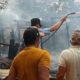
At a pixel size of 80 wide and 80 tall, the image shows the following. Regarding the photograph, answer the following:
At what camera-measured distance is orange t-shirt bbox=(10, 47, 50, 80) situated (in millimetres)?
3770

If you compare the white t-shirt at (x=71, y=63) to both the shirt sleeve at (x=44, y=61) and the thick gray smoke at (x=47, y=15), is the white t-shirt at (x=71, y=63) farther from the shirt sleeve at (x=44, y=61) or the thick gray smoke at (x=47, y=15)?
the thick gray smoke at (x=47, y=15)

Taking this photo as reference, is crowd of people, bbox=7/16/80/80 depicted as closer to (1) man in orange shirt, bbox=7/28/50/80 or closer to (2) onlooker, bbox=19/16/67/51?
(1) man in orange shirt, bbox=7/28/50/80

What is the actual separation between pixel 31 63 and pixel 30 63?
0.01 m

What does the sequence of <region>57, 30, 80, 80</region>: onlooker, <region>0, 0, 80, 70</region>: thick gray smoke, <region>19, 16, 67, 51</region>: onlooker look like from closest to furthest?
<region>57, 30, 80, 80</region>: onlooker
<region>19, 16, 67, 51</region>: onlooker
<region>0, 0, 80, 70</region>: thick gray smoke

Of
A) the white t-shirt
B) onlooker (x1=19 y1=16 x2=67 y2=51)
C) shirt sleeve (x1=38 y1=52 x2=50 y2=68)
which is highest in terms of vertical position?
onlooker (x1=19 y1=16 x2=67 y2=51)

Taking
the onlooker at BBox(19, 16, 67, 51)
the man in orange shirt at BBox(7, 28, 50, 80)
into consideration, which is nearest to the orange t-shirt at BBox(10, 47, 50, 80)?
the man in orange shirt at BBox(7, 28, 50, 80)

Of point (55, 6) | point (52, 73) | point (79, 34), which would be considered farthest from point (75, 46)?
point (55, 6)

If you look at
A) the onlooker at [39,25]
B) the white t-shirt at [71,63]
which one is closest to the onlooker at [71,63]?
the white t-shirt at [71,63]

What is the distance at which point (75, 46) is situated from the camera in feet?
14.9

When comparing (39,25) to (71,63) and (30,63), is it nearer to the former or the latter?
(71,63)

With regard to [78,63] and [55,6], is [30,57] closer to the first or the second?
[78,63]

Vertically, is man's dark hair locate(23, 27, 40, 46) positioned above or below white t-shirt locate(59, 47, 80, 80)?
above

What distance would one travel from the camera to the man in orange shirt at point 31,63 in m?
3.74

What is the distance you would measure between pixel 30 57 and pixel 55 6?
10.7m
